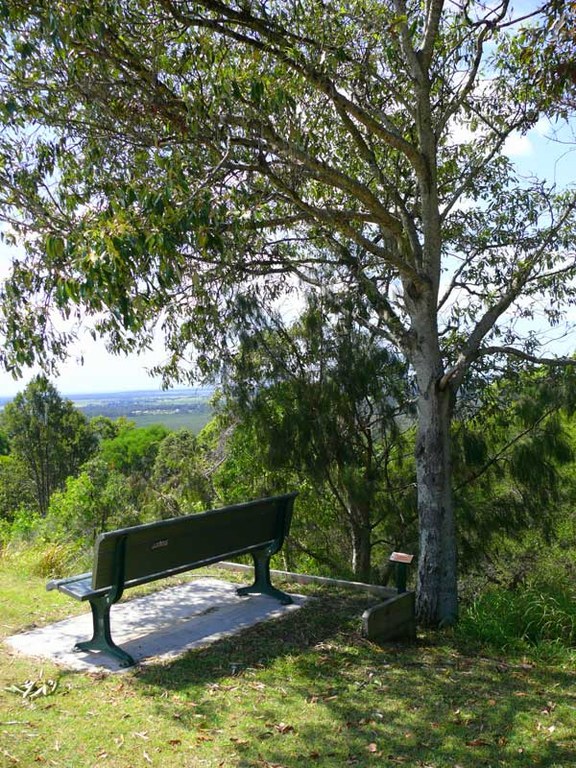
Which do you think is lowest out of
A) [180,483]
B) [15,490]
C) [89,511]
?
[15,490]

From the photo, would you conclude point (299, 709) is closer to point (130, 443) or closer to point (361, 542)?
point (361, 542)

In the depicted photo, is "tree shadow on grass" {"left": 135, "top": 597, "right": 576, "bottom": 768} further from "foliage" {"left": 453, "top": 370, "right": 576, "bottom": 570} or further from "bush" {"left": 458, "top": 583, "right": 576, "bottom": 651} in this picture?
"foliage" {"left": 453, "top": 370, "right": 576, "bottom": 570}

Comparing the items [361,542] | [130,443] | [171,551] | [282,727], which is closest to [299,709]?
[282,727]

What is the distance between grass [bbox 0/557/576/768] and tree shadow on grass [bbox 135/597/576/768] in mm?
11

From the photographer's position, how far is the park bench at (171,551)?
504cm

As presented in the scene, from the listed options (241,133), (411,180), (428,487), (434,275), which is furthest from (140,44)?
(428,487)

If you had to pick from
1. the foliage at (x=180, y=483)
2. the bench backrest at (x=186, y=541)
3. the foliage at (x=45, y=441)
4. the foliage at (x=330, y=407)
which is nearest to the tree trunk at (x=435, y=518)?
A: the bench backrest at (x=186, y=541)

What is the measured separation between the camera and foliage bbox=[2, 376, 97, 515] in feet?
127

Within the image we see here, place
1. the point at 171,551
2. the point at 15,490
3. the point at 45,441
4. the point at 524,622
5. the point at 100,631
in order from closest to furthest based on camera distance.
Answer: the point at 100,631 → the point at 171,551 → the point at 524,622 → the point at 45,441 → the point at 15,490

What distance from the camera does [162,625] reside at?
584 cm

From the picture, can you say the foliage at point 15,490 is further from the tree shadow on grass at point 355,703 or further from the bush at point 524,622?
the tree shadow on grass at point 355,703

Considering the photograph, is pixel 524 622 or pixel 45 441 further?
pixel 45 441

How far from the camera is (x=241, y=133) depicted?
6.94 m

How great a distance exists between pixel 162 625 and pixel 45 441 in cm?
3527
